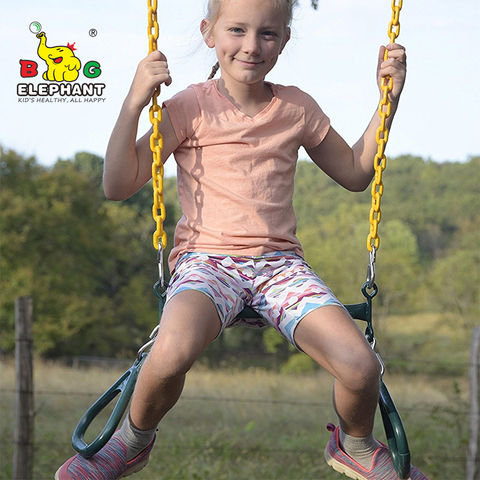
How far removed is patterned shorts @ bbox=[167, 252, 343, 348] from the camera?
2.32 meters

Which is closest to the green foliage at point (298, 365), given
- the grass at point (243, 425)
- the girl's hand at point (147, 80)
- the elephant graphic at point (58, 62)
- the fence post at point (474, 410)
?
the grass at point (243, 425)

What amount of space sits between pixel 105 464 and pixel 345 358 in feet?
2.59

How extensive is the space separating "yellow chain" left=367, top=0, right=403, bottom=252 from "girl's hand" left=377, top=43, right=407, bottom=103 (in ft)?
0.21

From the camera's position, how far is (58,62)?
683 cm

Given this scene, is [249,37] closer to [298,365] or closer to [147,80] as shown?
[147,80]

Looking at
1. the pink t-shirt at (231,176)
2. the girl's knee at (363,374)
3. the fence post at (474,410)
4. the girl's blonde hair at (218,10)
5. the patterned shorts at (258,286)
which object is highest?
the girl's blonde hair at (218,10)

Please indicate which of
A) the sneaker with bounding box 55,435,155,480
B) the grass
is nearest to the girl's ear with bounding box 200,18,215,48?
the sneaker with bounding box 55,435,155,480

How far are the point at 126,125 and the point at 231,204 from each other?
43 cm

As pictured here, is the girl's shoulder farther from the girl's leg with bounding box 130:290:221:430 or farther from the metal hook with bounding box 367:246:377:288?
the girl's leg with bounding box 130:290:221:430

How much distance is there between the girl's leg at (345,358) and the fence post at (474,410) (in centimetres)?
402

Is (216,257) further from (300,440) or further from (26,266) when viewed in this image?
(26,266)

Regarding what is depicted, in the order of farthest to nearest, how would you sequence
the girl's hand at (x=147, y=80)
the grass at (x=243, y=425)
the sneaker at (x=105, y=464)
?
the grass at (x=243, y=425), the girl's hand at (x=147, y=80), the sneaker at (x=105, y=464)

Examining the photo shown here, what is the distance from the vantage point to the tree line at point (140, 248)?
1670 centimetres

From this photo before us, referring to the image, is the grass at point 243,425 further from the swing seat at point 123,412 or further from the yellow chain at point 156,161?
the yellow chain at point 156,161
